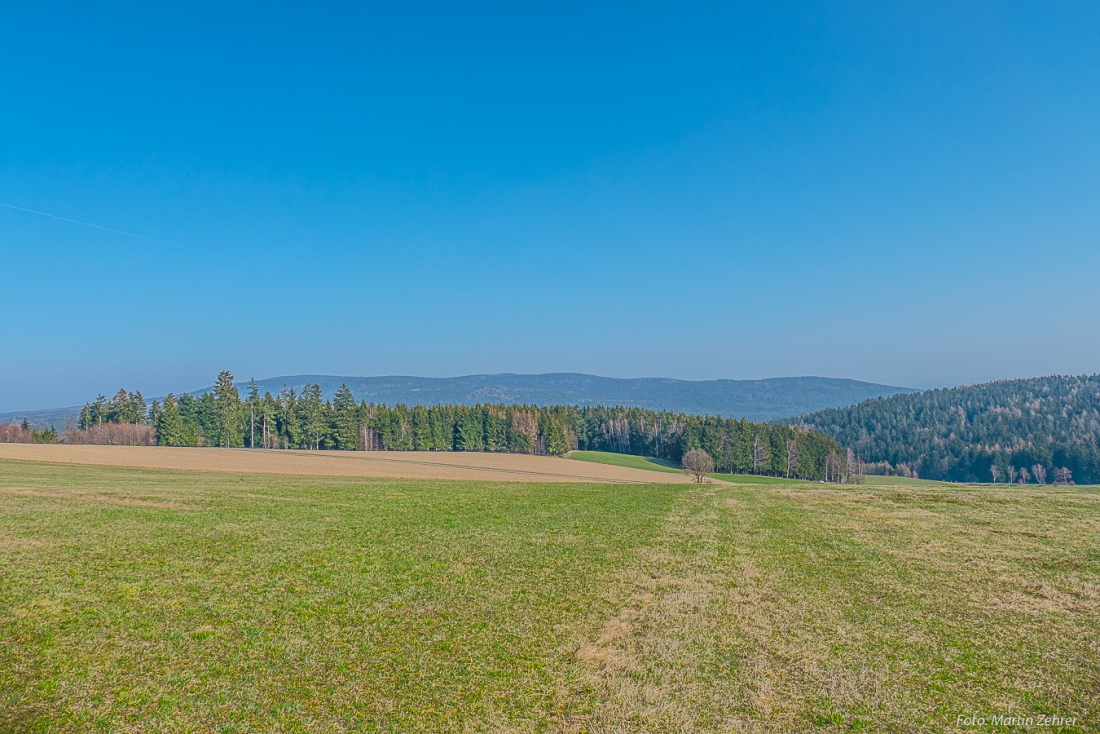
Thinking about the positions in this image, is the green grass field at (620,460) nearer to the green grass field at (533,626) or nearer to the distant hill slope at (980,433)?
the distant hill slope at (980,433)

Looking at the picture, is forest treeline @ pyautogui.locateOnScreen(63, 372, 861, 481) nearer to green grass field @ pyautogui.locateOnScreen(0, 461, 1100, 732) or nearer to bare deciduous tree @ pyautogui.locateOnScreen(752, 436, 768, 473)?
bare deciduous tree @ pyautogui.locateOnScreen(752, 436, 768, 473)

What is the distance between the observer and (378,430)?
106 m

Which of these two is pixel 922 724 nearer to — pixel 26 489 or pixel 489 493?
pixel 489 493

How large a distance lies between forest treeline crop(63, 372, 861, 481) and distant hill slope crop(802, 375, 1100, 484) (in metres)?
49.4

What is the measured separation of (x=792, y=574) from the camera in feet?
36.4

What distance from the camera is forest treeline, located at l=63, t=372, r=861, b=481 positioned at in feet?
319

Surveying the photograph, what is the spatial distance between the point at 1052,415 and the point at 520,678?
727ft

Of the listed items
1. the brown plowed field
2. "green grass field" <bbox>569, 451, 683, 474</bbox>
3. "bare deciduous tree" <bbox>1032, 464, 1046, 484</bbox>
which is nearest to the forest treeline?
"green grass field" <bbox>569, 451, 683, 474</bbox>

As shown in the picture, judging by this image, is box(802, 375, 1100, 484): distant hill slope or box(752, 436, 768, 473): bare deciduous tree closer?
box(752, 436, 768, 473): bare deciduous tree

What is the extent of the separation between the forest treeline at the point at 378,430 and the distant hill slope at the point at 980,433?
49397 mm

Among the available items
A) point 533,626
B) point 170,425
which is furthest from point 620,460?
point 533,626

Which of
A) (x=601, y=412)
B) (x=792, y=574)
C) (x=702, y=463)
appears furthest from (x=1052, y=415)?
(x=792, y=574)

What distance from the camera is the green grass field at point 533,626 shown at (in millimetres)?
5688

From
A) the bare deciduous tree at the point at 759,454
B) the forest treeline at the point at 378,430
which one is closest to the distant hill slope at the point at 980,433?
the forest treeline at the point at 378,430
